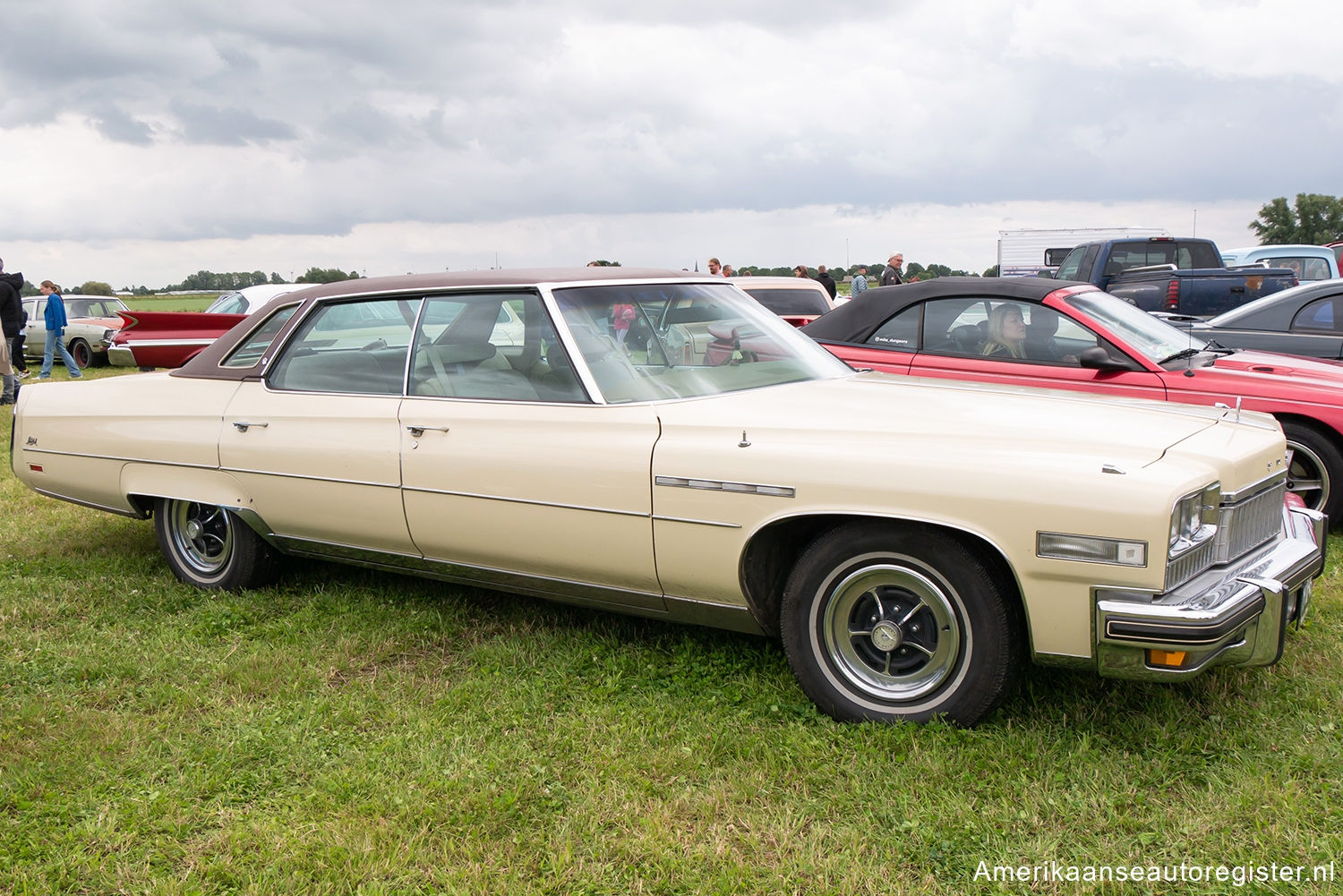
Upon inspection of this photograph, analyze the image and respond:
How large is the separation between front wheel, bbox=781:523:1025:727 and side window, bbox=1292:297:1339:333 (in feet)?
18.1

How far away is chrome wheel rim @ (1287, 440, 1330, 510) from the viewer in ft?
17.7

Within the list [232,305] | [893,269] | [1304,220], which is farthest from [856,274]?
[1304,220]

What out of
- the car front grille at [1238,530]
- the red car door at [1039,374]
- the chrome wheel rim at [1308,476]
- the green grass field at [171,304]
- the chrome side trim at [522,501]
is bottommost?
the chrome wheel rim at [1308,476]

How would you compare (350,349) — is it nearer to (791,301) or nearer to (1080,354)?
(1080,354)

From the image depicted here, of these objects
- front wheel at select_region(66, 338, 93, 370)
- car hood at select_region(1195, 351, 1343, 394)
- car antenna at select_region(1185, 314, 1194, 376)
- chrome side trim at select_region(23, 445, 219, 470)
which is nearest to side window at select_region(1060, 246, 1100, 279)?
car antenna at select_region(1185, 314, 1194, 376)

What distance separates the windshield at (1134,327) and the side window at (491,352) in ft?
11.6

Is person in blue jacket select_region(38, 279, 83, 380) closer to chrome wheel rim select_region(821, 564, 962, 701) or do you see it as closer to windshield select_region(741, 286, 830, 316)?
windshield select_region(741, 286, 830, 316)

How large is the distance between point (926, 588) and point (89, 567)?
176 inches

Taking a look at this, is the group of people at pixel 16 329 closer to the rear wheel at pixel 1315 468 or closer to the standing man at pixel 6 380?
the standing man at pixel 6 380

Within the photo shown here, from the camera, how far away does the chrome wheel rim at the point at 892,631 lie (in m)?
3.14

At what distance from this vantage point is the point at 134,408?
486 centimetres

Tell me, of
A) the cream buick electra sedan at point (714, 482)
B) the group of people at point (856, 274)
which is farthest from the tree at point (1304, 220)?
the cream buick electra sedan at point (714, 482)

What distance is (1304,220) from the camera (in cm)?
7525

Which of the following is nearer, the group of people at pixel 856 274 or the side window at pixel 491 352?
the side window at pixel 491 352
